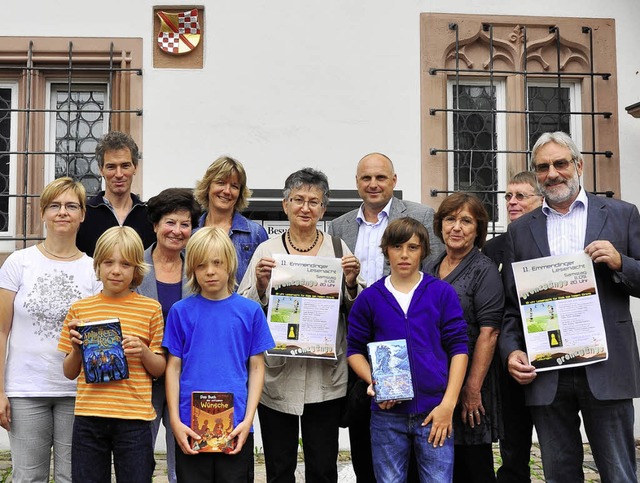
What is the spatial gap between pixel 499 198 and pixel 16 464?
15.2 ft

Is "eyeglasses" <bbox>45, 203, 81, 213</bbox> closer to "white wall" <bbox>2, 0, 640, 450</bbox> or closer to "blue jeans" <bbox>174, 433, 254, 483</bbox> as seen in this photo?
"blue jeans" <bbox>174, 433, 254, 483</bbox>

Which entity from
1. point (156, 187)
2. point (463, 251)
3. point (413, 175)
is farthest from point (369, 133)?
point (463, 251)

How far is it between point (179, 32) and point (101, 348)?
3.85 m

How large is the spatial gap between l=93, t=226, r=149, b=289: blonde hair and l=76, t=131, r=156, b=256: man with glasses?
778mm

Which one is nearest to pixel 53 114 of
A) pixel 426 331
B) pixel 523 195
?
pixel 523 195

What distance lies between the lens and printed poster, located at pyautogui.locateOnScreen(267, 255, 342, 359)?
3.98m

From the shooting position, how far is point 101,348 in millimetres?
3533

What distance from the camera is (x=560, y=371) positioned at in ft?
12.7

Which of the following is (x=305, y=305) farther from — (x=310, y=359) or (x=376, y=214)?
(x=376, y=214)

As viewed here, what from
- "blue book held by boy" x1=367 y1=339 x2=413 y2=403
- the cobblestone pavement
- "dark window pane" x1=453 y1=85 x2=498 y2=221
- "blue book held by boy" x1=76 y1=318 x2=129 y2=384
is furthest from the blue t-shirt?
"dark window pane" x1=453 y1=85 x2=498 y2=221

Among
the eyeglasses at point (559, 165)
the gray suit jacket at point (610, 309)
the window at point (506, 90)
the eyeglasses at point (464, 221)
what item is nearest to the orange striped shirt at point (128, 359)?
the eyeglasses at point (464, 221)

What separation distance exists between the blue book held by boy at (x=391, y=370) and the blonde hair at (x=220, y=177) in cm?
128

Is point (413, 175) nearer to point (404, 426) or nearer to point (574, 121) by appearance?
point (574, 121)

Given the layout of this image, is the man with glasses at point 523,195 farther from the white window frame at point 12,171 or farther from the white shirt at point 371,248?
the white window frame at point 12,171
